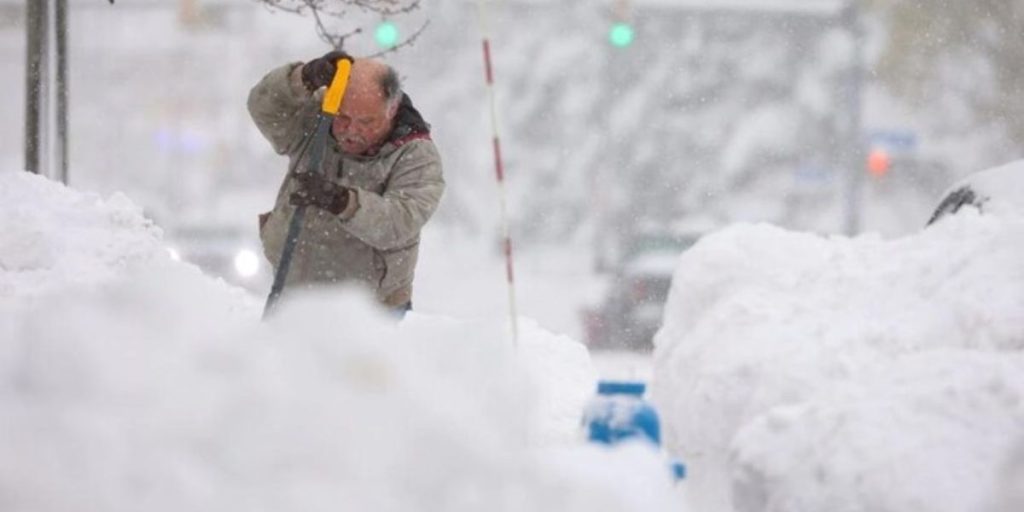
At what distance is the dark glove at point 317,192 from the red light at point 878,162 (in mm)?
26906

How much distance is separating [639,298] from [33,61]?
13.9 metres

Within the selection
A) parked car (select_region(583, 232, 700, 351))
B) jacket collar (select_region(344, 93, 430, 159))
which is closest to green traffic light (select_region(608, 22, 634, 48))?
parked car (select_region(583, 232, 700, 351))

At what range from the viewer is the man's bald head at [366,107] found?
5242 millimetres

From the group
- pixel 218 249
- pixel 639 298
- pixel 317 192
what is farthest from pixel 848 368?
pixel 218 249

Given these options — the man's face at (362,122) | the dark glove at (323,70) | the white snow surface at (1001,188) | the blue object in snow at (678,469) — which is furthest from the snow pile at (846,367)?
the dark glove at (323,70)

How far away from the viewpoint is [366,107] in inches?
208

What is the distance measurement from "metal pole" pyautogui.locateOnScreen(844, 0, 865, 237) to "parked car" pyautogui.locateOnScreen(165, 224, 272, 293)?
38.2 ft

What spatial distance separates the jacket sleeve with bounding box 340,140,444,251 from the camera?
4.96m

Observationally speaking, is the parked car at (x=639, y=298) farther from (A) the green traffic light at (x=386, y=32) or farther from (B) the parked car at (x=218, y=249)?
(A) the green traffic light at (x=386, y=32)

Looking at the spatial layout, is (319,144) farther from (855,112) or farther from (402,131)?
(855,112)

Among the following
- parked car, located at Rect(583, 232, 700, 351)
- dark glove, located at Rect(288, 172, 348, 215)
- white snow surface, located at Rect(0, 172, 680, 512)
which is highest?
dark glove, located at Rect(288, 172, 348, 215)

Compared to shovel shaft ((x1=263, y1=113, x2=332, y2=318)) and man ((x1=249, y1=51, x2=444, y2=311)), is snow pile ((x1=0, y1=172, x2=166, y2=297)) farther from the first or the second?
shovel shaft ((x1=263, y1=113, x2=332, y2=318))

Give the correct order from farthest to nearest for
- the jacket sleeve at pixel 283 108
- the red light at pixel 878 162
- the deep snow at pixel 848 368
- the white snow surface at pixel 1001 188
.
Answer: the red light at pixel 878 162
the white snow surface at pixel 1001 188
the jacket sleeve at pixel 283 108
the deep snow at pixel 848 368

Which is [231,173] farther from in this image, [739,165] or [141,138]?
[739,165]
